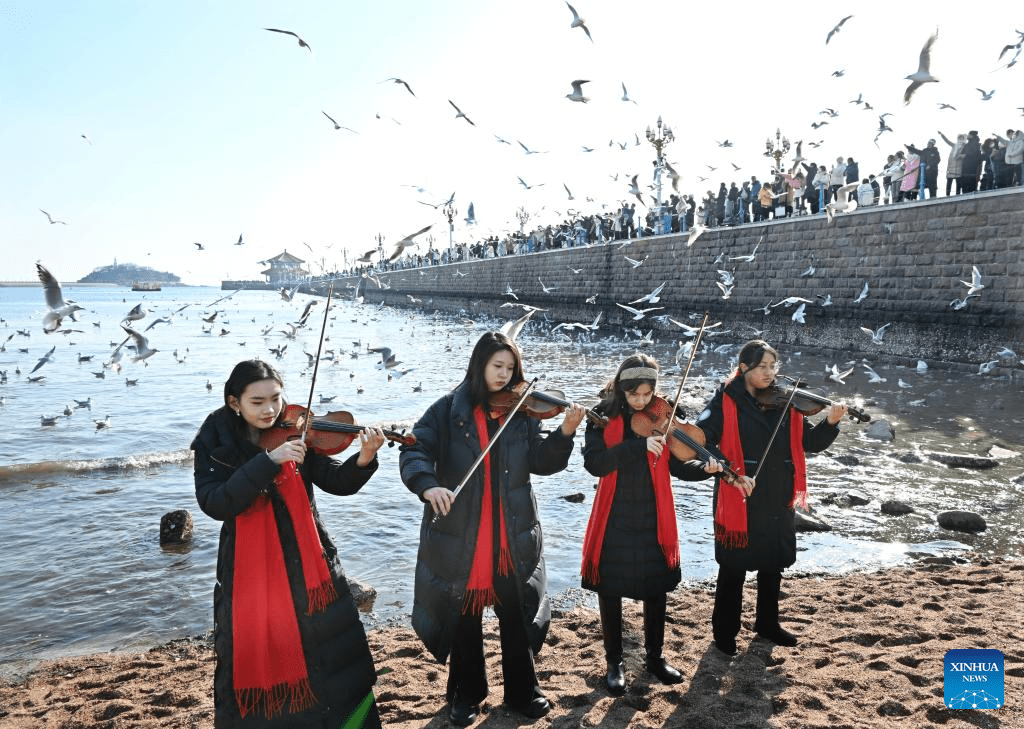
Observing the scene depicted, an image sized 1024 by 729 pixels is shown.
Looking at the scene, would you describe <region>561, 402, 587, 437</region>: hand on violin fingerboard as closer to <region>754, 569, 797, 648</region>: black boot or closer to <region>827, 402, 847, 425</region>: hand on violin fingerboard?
<region>827, 402, 847, 425</region>: hand on violin fingerboard

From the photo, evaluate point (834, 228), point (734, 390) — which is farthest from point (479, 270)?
point (734, 390)

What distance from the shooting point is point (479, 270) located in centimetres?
5397

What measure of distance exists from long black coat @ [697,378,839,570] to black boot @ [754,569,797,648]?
206 mm

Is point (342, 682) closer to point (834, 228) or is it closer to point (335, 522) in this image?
point (335, 522)

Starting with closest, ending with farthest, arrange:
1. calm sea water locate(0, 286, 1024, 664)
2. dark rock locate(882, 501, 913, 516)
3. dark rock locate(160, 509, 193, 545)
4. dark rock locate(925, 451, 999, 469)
Answer: 1. calm sea water locate(0, 286, 1024, 664)
2. dark rock locate(882, 501, 913, 516)
3. dark rock locate(160, 509, 193, 545)
4. dark rock locate(925, 451, 999, 469)

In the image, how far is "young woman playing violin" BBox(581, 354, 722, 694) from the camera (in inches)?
128

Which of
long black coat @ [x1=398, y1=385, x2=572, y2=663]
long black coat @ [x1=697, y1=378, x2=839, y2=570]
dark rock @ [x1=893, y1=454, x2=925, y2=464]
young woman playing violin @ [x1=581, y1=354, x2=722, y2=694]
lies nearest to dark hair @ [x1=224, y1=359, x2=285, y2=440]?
long black coat @ [x1=398, y1=385, x2=572, y2=663]

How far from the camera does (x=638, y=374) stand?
10.7ft

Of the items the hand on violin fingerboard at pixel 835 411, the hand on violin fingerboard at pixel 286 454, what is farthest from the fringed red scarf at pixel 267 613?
the hand on violin fingerboard at pixel 835 411

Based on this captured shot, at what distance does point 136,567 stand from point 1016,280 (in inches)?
658

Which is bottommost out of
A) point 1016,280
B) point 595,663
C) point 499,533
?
point 595,663

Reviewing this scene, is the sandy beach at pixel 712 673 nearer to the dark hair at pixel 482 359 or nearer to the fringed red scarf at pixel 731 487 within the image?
the fringed red scarf at pixel 731 487

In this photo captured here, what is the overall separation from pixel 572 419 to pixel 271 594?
1377 millimetres

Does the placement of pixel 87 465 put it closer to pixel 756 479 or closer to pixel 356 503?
pixel 356 503
